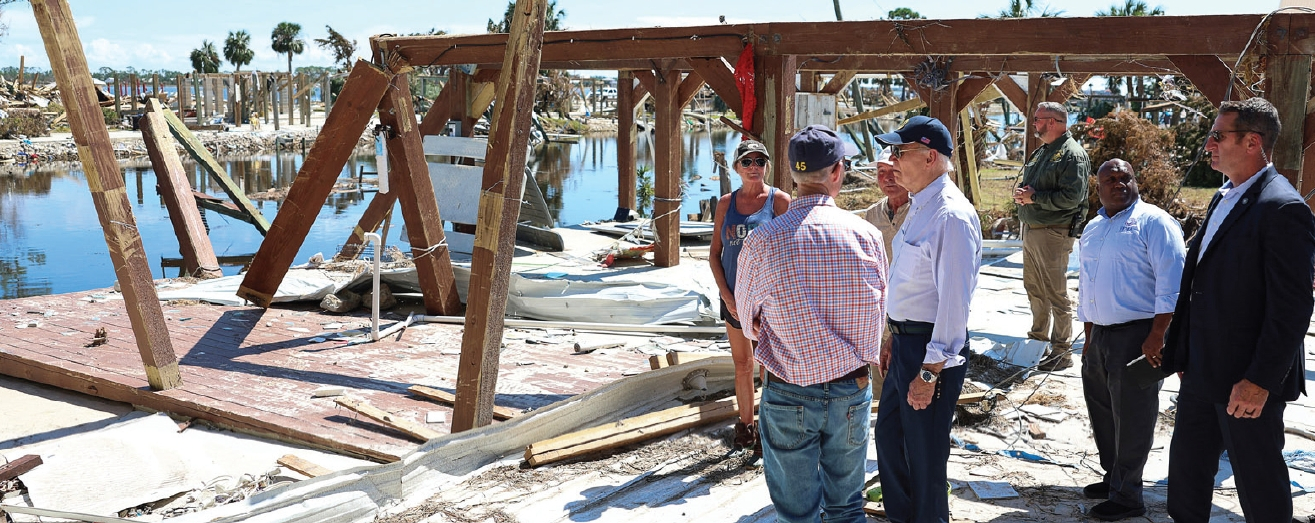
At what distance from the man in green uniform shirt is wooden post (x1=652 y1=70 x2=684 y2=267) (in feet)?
14.3

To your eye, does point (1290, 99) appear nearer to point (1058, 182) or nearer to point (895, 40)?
point (1058, 182)

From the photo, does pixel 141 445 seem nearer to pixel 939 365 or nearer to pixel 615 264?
pixel 939 365

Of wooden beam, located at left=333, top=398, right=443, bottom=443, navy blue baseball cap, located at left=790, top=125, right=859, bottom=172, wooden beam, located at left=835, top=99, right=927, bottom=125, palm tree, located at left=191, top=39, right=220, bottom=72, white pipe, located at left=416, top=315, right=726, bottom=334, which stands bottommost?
wooden beam, located at left=333, top=398, right=443, bottom=443

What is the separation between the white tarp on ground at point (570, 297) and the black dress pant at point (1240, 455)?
4.33 m

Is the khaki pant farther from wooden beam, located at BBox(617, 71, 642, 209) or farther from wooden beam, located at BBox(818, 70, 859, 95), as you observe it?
wooden beam, located at BBox(617, 71, 642, 209)

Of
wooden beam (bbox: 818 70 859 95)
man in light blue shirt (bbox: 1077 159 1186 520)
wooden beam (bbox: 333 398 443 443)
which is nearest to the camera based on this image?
man in light blue shirt (bbox: 1077 159 1186 520)

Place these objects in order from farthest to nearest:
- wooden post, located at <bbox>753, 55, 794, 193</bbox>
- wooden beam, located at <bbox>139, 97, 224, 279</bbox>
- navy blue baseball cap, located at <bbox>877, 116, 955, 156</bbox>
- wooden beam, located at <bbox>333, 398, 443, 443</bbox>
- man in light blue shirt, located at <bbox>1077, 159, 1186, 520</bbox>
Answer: wooden beam, located at <bbox>139, 97, 224, 279</bbox> → wooden post, located at <bbox>753, 55, 794, 193</bbox> → wooden beam, located at <bbox>333, 398, 443, 443</bbox> → man in light blue shirt, located at <bbox>1077, 159, 1186, 520</bbox> → navy blue baseball cap, located at <bbox>877, 116, 955, 156</bbox>

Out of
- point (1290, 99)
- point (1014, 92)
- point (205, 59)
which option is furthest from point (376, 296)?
point (205, 59)

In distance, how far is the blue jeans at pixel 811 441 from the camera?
9.96ft

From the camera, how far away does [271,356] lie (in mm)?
6516

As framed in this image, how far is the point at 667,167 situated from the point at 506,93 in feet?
20.7

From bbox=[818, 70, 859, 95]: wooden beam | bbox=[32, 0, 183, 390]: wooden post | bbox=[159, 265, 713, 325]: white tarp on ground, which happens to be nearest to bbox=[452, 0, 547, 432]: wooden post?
bbox=[32, 0, 183, 390]: wooden post

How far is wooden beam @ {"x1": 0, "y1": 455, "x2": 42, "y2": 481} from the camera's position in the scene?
4297 mm

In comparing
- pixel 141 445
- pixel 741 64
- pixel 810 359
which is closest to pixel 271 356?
pixel 141 445
